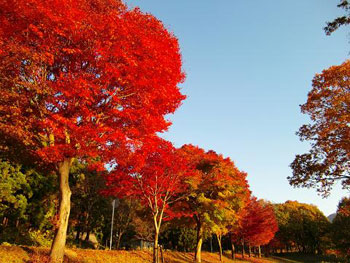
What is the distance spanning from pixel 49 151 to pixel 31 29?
4.65 meters

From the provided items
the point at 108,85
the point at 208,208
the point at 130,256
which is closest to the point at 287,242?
the point at 208,208

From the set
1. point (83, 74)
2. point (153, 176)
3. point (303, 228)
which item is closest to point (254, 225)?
point (303, 228)

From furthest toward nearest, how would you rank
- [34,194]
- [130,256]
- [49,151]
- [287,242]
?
1. [287,242]
2. [34,194]
3. [130,256]
4. [49,151]

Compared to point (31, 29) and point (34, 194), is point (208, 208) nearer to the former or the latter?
point (34, 194)

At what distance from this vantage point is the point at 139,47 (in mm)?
10609

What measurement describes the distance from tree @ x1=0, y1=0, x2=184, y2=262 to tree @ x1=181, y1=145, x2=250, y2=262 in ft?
40.0

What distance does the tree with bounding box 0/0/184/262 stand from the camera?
9484 millimetres

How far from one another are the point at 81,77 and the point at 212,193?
20331mm

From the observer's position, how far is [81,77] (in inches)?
395

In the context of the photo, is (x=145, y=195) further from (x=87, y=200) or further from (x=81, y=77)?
(x=87, y=200)

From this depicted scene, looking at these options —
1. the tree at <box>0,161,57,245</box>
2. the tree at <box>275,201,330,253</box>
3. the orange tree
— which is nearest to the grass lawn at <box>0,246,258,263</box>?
the tree at <box>0,161,57,245</box>

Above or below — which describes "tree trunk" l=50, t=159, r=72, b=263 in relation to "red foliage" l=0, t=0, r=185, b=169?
below

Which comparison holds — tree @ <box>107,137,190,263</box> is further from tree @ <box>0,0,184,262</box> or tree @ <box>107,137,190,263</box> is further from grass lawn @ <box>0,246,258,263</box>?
tree @ <box>0,0,184,262</box>

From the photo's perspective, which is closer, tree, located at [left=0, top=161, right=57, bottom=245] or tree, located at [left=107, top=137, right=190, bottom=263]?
tree, located at [left=107, top=137, right=190, bottom=263]
